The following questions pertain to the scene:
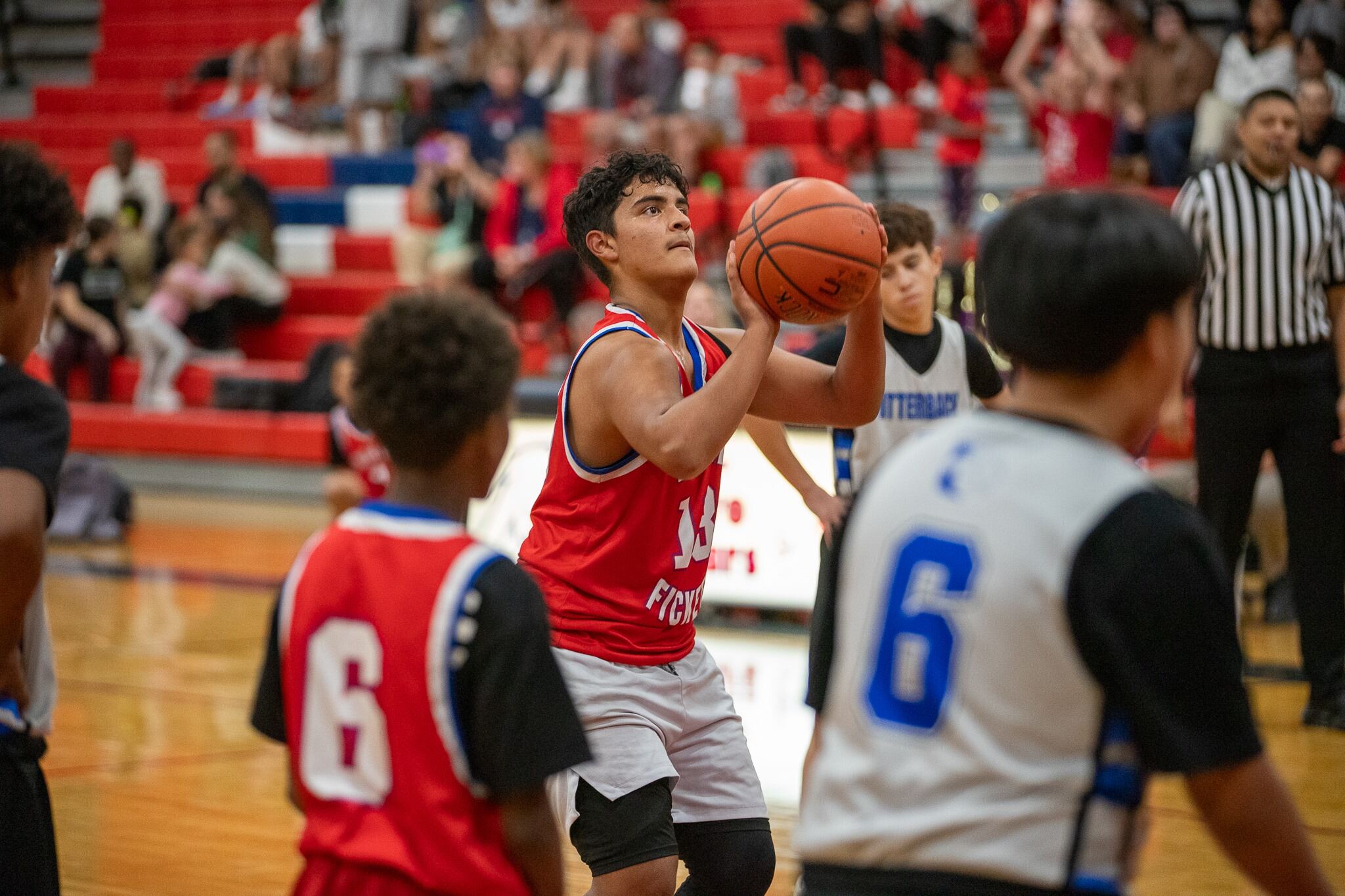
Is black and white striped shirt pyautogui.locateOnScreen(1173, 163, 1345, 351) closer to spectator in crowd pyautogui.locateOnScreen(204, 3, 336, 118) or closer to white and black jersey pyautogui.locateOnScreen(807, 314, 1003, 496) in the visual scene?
white and black jersey pyautogui.locateOnScreen(807, 314, 1003, 496)

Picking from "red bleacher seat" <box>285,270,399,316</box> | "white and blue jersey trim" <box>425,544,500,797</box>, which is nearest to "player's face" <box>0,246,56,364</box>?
"white and blue jersey trim" <box>425,544,500,797</box>

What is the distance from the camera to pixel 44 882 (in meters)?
2.47

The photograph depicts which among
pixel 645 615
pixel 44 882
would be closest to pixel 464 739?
pixel 44 882

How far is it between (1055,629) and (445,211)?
1272 cm

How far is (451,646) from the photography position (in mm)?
1998

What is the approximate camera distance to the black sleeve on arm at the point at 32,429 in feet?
7.65

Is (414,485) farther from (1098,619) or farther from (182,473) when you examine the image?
(182,473)

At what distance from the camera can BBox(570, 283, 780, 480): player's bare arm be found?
2.94 metres

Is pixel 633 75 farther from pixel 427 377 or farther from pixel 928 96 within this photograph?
pixel 427 377

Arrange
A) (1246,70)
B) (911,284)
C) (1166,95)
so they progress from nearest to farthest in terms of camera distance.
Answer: (911,284)
(1246,70)
(1166,95)

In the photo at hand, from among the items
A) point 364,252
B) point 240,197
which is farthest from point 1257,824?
point 364,252

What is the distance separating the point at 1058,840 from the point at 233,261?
13.2 meters

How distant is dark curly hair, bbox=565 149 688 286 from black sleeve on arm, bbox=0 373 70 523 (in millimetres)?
1250

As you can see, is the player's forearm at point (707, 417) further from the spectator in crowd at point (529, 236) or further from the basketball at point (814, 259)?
the spectator in crowd at point (529, 236)
